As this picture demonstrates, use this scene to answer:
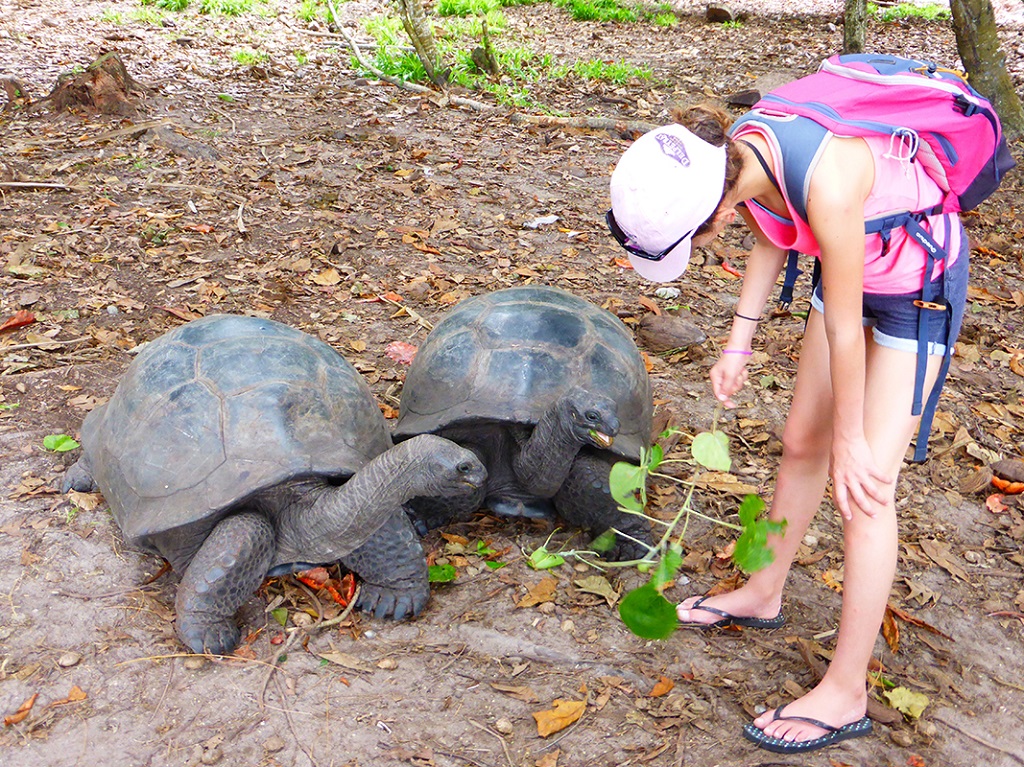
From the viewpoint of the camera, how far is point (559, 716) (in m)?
2.54

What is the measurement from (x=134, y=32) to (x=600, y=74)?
588cm

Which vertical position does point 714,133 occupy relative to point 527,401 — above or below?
above

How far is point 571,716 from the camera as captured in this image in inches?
100

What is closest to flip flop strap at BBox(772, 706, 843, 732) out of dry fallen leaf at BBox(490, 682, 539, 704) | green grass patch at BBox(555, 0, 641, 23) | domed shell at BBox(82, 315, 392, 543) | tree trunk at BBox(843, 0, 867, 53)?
dry fallen leaf at BBox(490, 682, 539, 704)

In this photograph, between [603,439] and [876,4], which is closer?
[603,439]

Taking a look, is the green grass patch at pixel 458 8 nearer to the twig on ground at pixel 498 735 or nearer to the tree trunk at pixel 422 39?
the tree trunk at pixel 422 39

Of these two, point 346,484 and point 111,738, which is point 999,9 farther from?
point 111,738

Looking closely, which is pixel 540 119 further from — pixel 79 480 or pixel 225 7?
pixel 225 7

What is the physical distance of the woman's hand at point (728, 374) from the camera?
2.58m

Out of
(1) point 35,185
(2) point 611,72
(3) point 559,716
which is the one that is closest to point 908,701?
(3) point 559,716

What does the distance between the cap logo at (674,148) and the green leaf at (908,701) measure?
1.78m

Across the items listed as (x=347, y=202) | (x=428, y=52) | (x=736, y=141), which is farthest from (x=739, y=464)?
(x=428, y=52)

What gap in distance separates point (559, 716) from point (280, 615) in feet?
3.36

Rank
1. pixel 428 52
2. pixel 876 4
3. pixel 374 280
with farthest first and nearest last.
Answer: pixel 876 4 < pixel 428 52 < pixel 374 280
